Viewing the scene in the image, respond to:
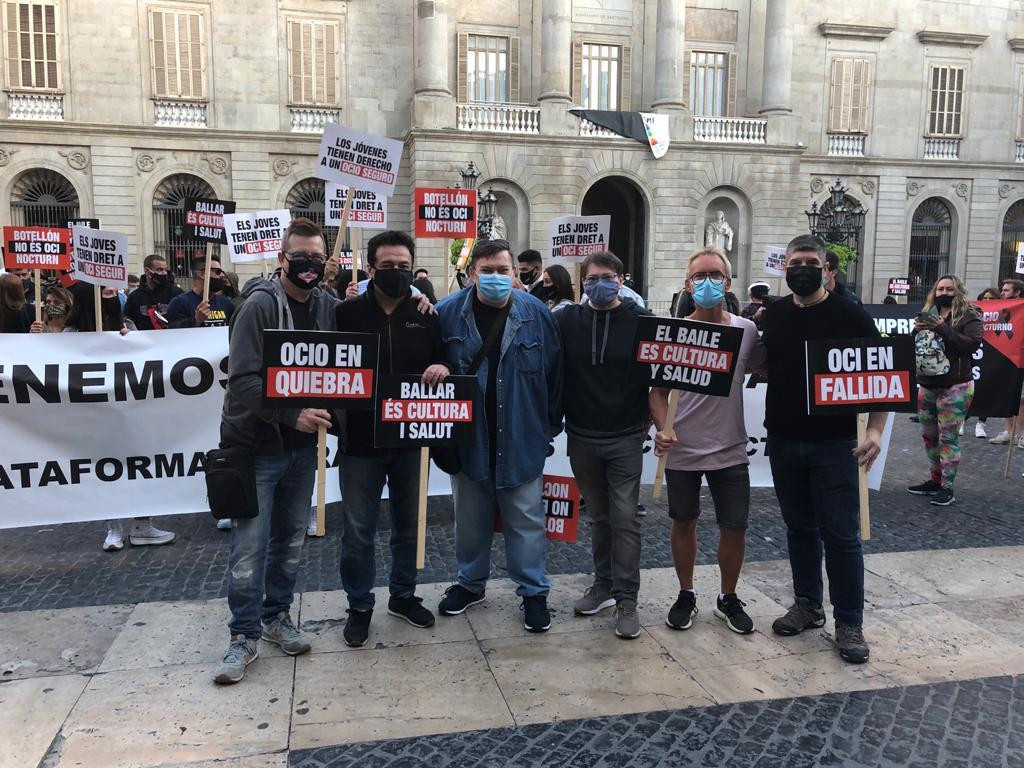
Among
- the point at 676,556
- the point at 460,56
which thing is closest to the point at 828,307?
the point at 676,556

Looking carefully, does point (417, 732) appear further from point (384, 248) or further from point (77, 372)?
point (77, 372)

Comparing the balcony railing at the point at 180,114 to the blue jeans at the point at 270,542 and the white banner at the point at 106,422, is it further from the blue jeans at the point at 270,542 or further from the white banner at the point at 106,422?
the blue jeans at the point at 270,542

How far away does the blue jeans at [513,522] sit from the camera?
169 inches

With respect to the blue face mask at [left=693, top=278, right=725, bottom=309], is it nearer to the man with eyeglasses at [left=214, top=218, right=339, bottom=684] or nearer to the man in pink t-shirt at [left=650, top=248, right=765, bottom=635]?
the man in pink t-shirt at [left=650, top=248, right=765, bottom=635]

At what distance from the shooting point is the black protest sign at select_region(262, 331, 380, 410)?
356cm

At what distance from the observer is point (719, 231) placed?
24703mm

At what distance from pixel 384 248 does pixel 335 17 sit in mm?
22153

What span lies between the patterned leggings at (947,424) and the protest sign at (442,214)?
480 centimetres

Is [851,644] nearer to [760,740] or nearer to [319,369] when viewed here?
[760,740]

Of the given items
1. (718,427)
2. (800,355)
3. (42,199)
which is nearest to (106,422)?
(718,427)

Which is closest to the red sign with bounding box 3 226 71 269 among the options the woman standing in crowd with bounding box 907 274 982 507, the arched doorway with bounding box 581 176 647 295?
the woman standing in crowd with bounding box 907 274 982 507

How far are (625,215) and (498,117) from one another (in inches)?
254

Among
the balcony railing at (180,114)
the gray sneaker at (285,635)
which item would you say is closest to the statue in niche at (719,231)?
the balcony railing at (180,114)

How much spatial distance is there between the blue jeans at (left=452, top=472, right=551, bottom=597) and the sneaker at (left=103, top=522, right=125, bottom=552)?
2819 mm
